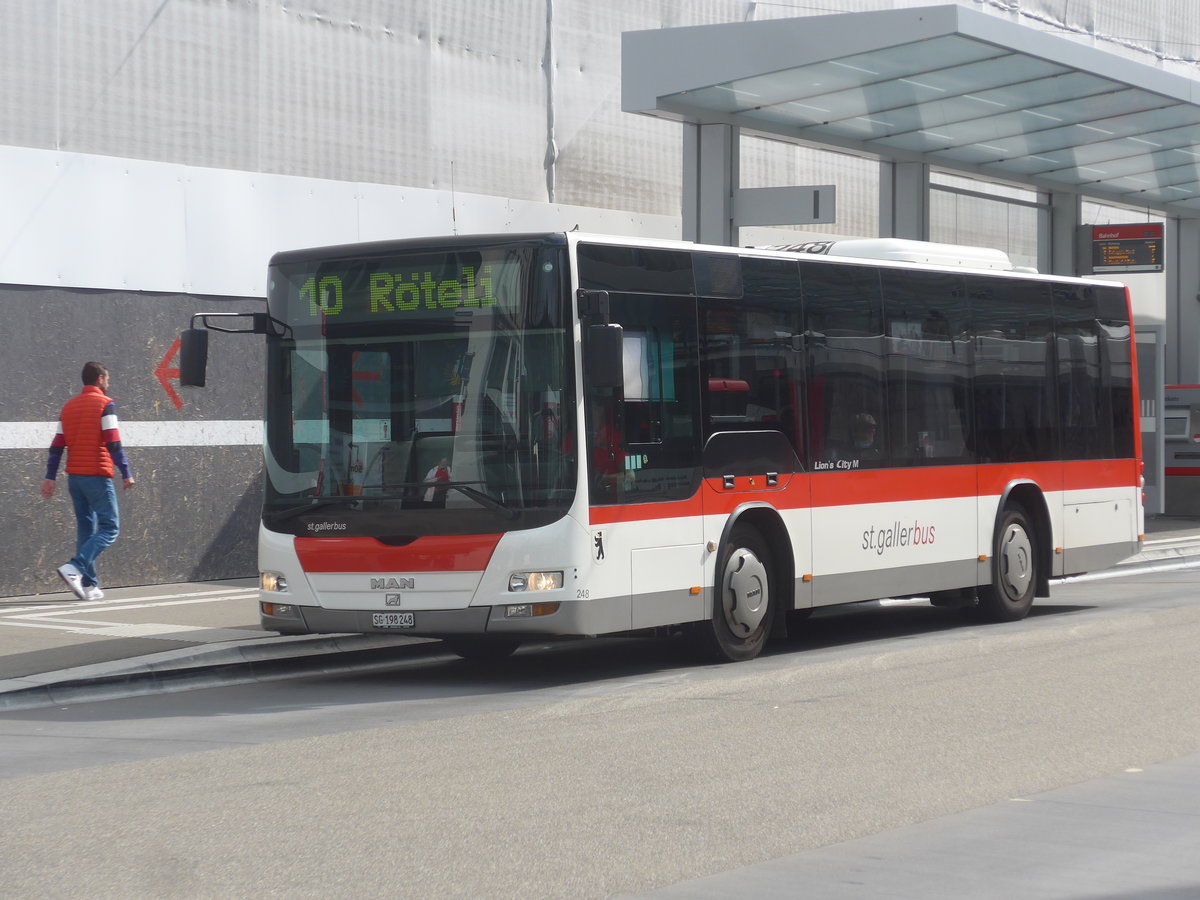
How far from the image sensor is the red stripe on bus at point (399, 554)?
10.6 metres

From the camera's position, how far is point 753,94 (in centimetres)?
1769

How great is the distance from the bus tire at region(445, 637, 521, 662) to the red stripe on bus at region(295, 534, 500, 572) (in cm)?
163

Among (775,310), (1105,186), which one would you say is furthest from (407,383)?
(1105,186)

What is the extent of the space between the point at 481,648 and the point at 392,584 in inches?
78.0

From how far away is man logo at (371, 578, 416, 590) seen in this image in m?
10.7

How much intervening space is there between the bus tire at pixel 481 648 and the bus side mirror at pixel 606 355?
8.53 ft

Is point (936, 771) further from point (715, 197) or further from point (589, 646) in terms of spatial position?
point (715, 197)

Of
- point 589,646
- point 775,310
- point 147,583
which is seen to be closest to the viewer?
point 775,310

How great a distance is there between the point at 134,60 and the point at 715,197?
A: 5.83 meters

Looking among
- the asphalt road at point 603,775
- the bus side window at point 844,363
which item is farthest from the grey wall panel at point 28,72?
the bus side window at point 844,363

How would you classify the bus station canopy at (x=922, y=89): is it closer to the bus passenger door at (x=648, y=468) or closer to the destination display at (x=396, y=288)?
the bus passenger door at (x=648, y=468)

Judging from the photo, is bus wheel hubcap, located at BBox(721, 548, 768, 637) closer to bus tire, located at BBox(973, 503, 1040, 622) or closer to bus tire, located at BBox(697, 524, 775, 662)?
bus tire, located at BBox(697, 524, 775, 662)

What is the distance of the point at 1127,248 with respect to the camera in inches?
989

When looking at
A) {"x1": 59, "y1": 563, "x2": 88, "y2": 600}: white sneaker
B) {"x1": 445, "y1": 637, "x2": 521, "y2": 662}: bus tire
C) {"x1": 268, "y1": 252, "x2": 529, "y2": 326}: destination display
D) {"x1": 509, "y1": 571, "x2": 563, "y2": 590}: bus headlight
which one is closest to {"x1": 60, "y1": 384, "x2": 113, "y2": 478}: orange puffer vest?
{"x1": 59, "y1": 563, "x2": 88, "y2": 600}: white sneaker
